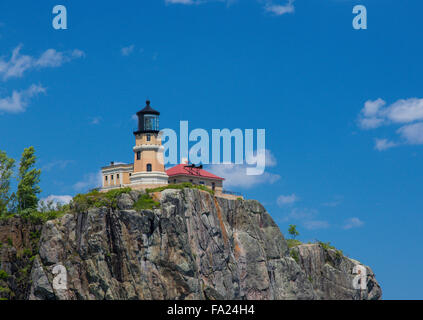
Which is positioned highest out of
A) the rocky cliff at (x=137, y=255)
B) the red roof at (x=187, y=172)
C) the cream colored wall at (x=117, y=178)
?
the red roof at (x=187, y=172)

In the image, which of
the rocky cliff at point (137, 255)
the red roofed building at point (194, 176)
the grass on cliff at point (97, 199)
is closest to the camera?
the rocky cliff at point (137, 255)

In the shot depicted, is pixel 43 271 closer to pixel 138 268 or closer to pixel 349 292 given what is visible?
pixel 138 268

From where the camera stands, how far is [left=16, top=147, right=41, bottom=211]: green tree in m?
120

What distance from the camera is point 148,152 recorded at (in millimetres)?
126250

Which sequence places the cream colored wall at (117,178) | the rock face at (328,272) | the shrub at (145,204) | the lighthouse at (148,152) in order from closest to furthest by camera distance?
the shrub at (145,204), the lighthouse at (148,152), the cream colored wall at (117,178), the rock face at (328,272)

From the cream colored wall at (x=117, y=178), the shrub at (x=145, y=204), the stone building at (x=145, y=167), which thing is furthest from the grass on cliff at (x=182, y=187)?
the cream colored wall at (x=117, y=178)

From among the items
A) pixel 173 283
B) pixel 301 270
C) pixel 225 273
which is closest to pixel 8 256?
pixel 173 283

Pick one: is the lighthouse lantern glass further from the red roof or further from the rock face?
the rock face

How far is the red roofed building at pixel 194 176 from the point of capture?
129 m

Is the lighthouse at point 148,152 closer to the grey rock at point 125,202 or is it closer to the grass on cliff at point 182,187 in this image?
the grass on cliff at point 182,187

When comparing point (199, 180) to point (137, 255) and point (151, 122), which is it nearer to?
point (151, 122)

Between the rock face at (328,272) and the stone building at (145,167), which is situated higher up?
the stone building at (145,167)

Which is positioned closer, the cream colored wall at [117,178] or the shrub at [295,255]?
the cream colored wall at [117,178]

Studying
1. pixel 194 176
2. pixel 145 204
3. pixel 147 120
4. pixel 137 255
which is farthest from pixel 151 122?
pixel 137 255
